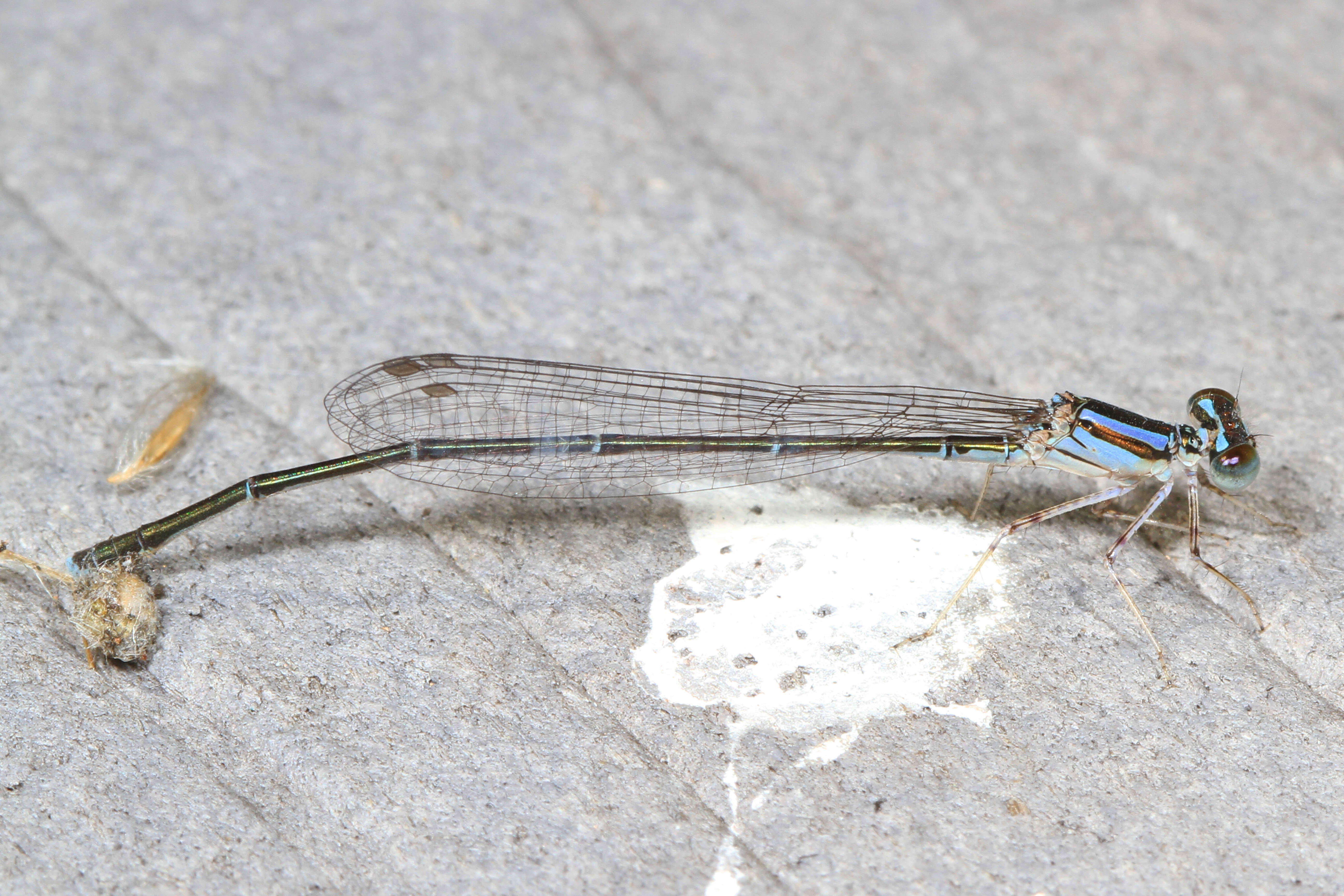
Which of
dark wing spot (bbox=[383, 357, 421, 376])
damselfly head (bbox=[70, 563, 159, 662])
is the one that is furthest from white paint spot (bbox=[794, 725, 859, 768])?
damselfly head (bbox=[70, 563, 159, 662])

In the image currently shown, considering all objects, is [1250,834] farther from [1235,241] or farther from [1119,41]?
[1119,41]

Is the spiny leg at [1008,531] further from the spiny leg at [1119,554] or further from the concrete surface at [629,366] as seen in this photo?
the concrete surface at [629,366]

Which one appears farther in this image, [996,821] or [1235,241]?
[1235,241]

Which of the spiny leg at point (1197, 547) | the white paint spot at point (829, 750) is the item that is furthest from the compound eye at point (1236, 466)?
the white paint spot at point (829, 750)

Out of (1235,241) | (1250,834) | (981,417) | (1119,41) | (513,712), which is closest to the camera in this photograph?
(1250,834)

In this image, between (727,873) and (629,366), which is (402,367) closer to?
(629,366)

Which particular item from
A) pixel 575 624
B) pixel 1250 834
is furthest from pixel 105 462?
pixel 1250 834

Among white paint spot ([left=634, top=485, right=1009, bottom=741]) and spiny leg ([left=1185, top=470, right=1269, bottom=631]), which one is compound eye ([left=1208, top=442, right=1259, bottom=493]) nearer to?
spiny leg ([left=1185, top=470, right=1269, bottom=631])
